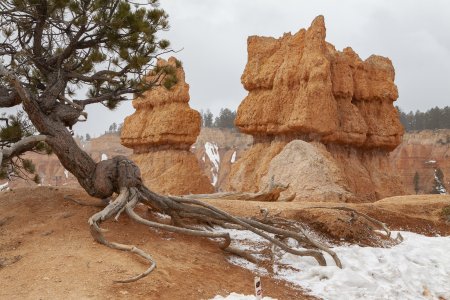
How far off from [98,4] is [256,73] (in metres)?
19.9

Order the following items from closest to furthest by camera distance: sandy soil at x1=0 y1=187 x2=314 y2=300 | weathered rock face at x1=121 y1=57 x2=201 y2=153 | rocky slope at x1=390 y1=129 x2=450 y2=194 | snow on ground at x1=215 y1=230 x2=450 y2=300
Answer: sandy soil at x1=0 y1=187 x2=314 y2=300, snow on ground at x1=215 y1=230 x2=450 y2=300, weathered rock face at x1=121 y1=57 x2=201 y2=153, rocky slope at x1=390 y1=129 x2=450 y2=194

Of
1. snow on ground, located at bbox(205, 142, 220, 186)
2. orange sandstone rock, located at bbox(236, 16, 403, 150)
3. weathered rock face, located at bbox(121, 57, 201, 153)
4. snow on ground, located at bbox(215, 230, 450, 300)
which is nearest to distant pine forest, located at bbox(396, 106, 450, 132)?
snow on ground, located at bbox(205, 142, 220, 186)

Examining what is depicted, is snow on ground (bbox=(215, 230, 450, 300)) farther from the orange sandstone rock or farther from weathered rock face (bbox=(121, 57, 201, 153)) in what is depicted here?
weathered rock face (bbox=(121, 57, 201, 153))

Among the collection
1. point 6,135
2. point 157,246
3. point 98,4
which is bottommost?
point 157,246

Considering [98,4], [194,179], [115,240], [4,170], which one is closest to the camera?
[115,240]

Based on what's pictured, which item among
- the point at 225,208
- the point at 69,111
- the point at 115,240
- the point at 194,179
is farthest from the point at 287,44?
the point at 115,240

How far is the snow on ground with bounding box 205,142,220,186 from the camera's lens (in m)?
62.6

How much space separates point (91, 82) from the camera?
9.11 m

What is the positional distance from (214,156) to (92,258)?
60.2 metres

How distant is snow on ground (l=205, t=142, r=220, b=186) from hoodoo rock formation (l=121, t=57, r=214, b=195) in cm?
3308

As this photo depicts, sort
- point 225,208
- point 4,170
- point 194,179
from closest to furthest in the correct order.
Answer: point 4,170 → point 225,208 → point 194,179

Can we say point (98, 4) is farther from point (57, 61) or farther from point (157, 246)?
point (157, 246)

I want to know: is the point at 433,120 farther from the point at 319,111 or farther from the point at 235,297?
the point at 235,297

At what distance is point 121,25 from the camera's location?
783 centimetres
